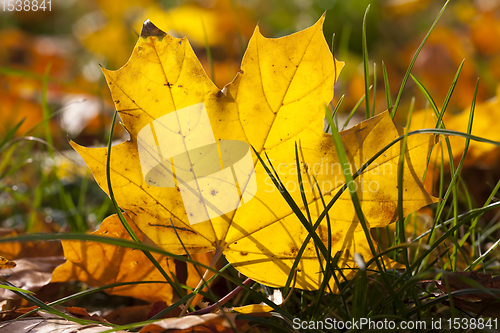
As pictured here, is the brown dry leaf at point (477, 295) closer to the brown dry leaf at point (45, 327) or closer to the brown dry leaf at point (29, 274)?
the brown dry leaf at point (45, 327)

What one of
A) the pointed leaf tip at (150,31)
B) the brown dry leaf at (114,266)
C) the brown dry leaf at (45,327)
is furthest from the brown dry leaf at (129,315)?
the pointed leaf tip at (150,31)

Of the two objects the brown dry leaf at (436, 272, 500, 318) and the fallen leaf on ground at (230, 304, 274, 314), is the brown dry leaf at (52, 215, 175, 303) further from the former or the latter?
the brown dry leaf at (436, 272, 500, 318)

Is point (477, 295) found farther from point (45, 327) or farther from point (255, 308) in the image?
point (45, 327)

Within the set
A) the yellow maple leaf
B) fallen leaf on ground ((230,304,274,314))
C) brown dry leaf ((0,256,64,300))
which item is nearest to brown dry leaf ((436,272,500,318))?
the yellow maple leaf

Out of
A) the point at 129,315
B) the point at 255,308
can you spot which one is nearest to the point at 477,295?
the point at 255,308

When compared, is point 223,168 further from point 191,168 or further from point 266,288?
point 266,288
